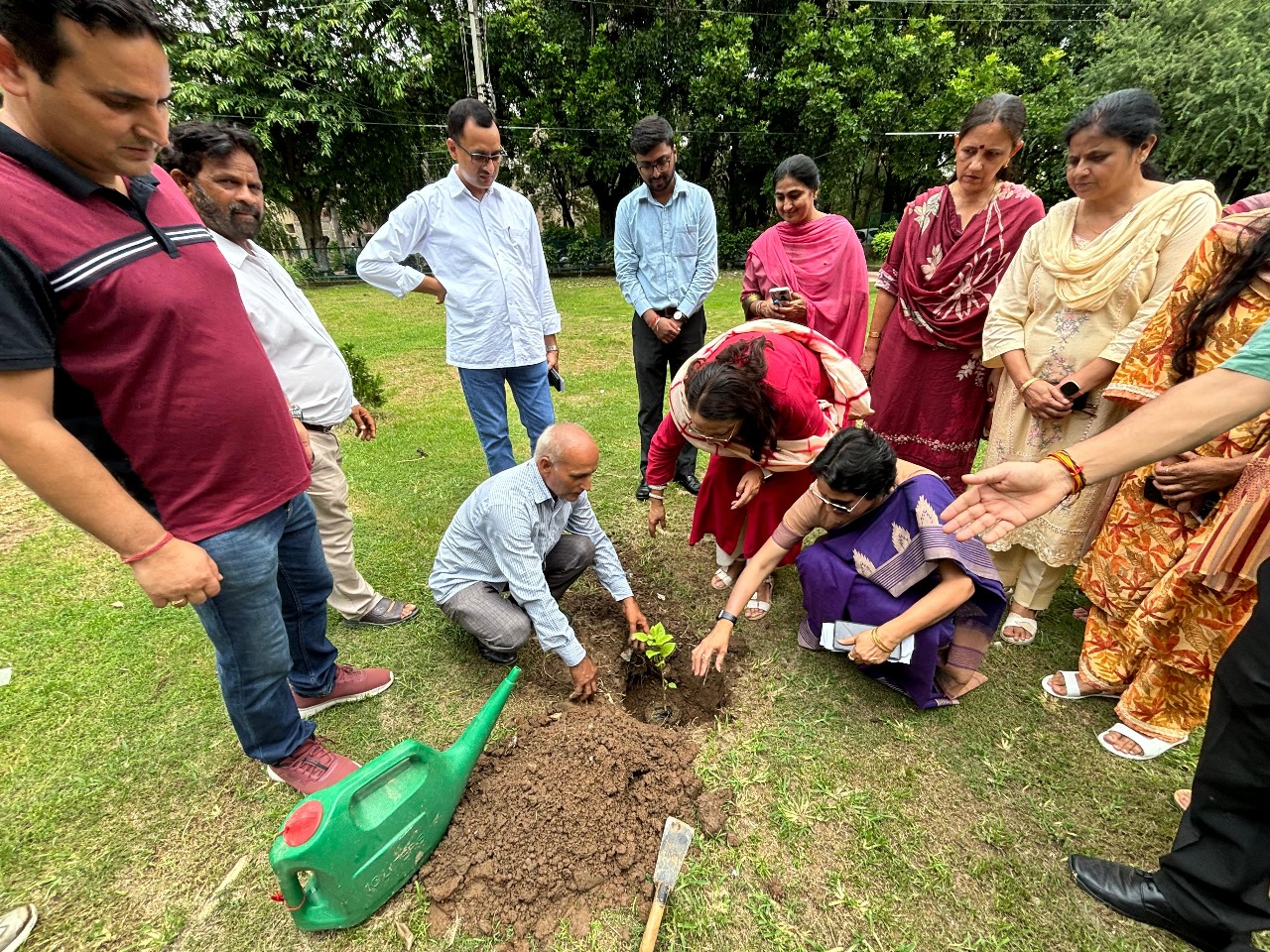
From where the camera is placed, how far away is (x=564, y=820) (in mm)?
1898

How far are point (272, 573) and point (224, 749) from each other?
3.81ft

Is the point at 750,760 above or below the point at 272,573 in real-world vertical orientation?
below

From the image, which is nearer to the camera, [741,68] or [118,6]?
[118,6]

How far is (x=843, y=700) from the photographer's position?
256 centimetres

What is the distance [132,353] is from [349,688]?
171 centimetres

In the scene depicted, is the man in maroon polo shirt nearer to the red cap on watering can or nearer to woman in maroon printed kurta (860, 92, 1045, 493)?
the red cap on watering can

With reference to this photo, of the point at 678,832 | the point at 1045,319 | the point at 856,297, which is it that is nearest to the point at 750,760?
the point at 678,832

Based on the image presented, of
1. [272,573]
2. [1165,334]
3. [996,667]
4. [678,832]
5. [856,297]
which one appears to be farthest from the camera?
[856,297]

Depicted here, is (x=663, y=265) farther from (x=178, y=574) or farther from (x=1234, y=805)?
(x=1234, y=805)

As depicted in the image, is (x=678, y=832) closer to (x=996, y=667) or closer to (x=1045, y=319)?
(x=996, y=667)

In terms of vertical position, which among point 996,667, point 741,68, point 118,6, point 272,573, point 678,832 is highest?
point 741,68

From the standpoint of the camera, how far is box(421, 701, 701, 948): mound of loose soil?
1774 millimetres

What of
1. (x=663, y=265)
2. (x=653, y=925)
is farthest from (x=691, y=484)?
(x=653, y=925)

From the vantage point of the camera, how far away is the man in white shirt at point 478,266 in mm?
3109
